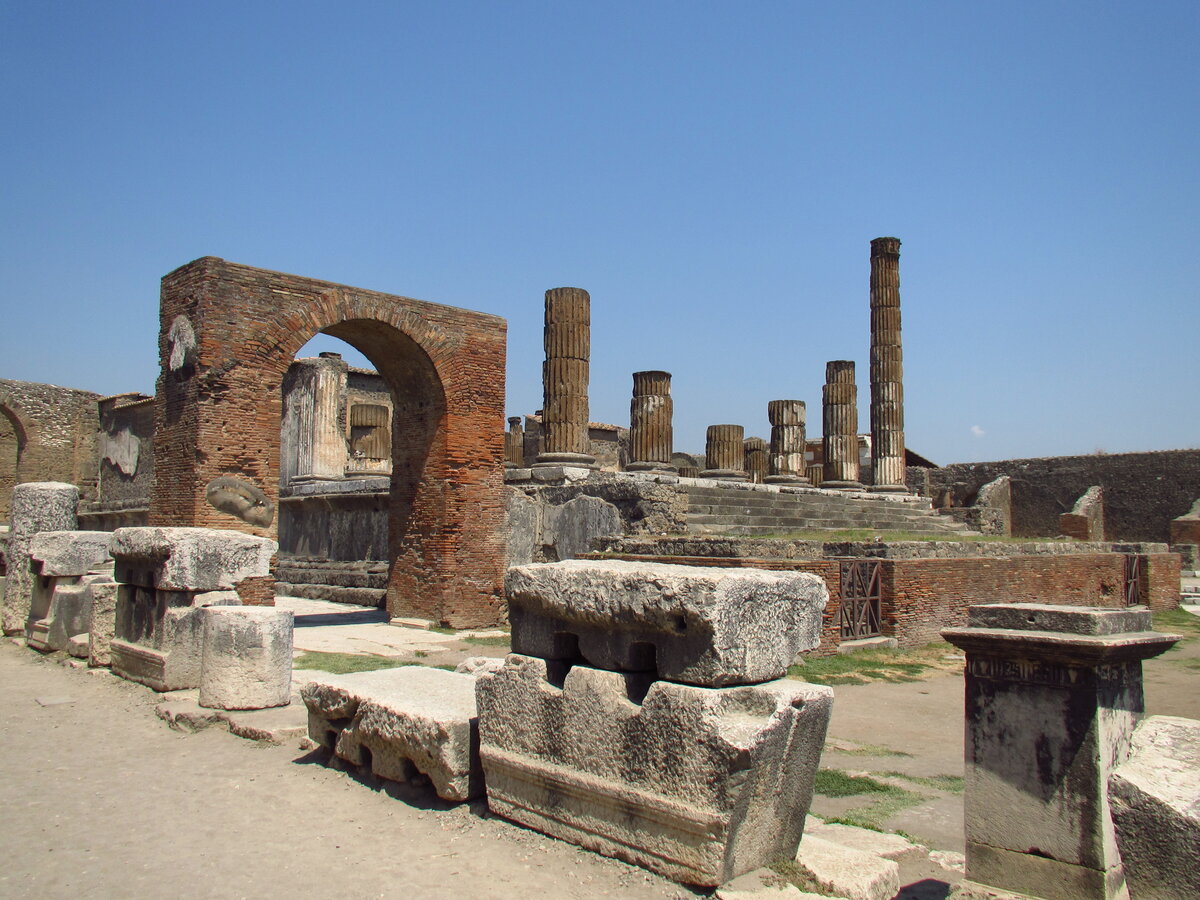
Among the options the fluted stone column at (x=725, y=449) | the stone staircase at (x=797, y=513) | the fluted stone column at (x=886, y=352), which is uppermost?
the fluted stone column at (x=886, y=352)

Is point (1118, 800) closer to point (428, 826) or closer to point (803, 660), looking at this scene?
point (428, 826)

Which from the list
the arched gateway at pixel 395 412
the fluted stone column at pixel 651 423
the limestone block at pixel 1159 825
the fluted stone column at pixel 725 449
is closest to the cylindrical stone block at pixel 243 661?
the arched gateway at pixel 395 412

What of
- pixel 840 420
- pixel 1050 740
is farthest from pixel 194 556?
pixel 840 420

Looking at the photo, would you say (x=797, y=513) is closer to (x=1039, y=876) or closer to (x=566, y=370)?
(x=566, y=370)

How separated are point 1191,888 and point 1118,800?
0.72 feet

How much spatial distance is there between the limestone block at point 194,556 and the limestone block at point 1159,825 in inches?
229

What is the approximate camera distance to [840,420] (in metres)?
21.5

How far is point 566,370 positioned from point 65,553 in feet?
25.6

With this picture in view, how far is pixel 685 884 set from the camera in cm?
321

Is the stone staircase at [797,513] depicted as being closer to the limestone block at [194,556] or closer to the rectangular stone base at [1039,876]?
the limestone block at [194,556]

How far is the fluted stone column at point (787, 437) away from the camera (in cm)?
2105

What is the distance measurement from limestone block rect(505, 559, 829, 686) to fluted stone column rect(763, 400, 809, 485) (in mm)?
17397

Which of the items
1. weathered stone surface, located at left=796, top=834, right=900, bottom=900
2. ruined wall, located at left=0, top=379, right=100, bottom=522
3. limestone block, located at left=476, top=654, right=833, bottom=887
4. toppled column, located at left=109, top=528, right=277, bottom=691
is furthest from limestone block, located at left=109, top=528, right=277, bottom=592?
ruined wall, located at left=0, top=379, right=100, bottom=522

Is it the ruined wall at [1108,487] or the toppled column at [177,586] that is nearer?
the toppled column at [177,586]
